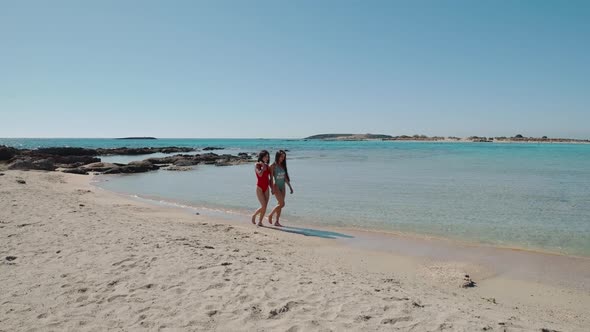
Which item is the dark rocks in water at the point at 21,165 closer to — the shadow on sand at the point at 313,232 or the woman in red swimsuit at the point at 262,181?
the woman in red swimsuit at the point at 262,181

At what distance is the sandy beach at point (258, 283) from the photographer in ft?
14.1

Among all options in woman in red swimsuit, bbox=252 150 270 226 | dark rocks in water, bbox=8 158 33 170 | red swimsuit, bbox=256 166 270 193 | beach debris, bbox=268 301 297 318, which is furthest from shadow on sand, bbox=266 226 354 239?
dark rocks in water, bbox=8 158 33 170

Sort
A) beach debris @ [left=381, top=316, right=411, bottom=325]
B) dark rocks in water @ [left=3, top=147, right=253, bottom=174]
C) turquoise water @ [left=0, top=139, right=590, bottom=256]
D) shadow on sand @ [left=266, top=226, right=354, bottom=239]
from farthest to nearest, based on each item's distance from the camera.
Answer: dark rocks in water @ [left=3, top=147, right=253, bottom=174]
turquoise water @ [left=0, top=139, right=590, bottom=256]
shadow on sand @ [left=266, top=226, right=354, bottom=239]
beach debris @ [left=381, top=316, right=411, bottom=325]

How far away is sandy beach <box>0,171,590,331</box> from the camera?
4.31 metres

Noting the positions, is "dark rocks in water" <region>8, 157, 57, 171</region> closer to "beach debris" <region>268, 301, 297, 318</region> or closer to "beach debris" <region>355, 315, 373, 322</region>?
"beach debris" <region>268, 301, 297, 318</region>

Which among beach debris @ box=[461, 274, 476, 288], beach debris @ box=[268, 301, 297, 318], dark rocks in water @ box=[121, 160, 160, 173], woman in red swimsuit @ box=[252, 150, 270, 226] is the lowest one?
beach debris @ box=[461, 274, 476, 288]

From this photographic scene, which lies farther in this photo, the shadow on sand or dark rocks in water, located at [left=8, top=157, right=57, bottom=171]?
dark rocks in water, located at [left=8, top=157, right=57, bottom=171]

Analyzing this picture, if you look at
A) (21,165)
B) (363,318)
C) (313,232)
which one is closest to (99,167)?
(21,165)

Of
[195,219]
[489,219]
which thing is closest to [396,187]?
[489,219]

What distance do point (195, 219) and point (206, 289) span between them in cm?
648

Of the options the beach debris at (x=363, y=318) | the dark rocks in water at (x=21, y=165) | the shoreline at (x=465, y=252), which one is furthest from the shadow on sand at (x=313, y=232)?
the dark rocks in water at (x=21, y=165)

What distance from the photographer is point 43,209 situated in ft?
34.5

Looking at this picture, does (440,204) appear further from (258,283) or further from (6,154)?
(6,154)

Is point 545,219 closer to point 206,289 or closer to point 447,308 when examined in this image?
point 447,308
